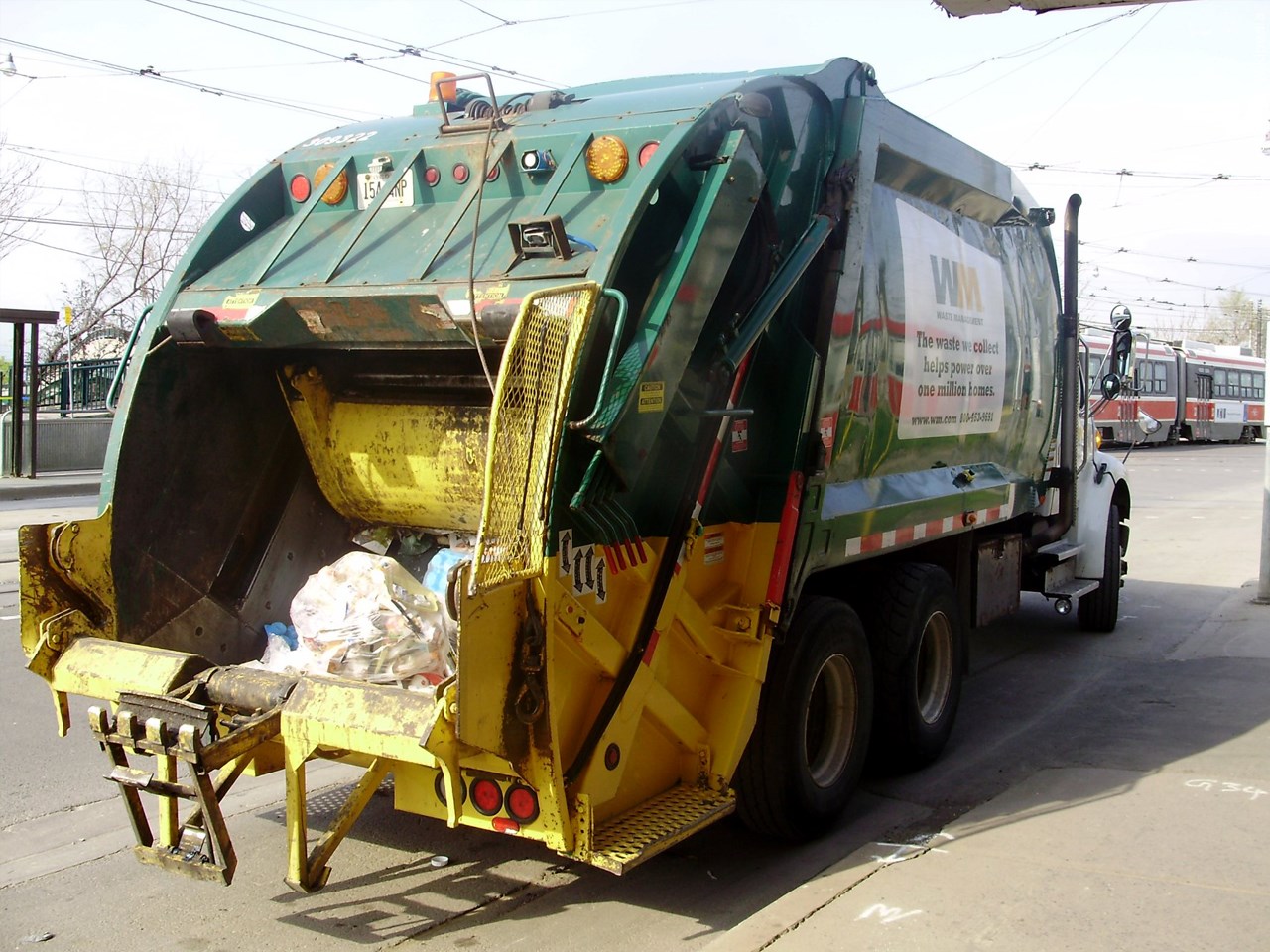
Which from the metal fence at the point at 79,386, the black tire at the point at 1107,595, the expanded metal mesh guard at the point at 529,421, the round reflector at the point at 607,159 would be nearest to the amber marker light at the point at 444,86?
the round reflector at the point at 607,159

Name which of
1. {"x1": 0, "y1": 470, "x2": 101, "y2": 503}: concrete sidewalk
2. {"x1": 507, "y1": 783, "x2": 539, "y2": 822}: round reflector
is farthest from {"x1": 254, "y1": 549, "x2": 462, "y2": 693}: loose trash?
{"x1": 0, "y1": 470, "x2": 101, "y2": 503}: concrete sidewalk

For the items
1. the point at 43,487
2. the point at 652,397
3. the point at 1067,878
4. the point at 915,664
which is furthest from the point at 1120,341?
the point at 43,487

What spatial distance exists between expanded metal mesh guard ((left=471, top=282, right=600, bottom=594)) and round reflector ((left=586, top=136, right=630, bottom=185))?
0.77 meters

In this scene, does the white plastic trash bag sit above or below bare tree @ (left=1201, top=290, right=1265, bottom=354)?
below

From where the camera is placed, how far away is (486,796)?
11.8 ft

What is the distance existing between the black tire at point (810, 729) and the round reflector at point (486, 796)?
1097mm

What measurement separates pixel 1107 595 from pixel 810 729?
4760 millimetres

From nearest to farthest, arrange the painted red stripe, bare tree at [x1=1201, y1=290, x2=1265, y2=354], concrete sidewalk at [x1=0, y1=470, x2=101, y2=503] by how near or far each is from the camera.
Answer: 1. the painted red stripe
2. concrete sidewalk at [x1=0, y1=470, x2=101, y2=503]
3. bare tree at [x1=1201, y1=290, x2=1265, y2=354]

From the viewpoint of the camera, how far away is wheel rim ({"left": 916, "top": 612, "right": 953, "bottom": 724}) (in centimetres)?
564

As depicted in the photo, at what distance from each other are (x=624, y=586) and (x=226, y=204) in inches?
90.6

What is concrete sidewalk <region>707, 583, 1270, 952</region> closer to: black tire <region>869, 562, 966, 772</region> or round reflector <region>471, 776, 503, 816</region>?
black tire <region>869, 562, 966, 772</region>

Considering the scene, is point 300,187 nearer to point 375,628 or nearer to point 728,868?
point 375,628

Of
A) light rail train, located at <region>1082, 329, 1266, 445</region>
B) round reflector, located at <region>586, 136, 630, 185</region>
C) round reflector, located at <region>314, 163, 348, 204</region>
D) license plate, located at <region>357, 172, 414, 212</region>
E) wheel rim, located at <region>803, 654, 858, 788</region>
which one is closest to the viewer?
round reflector, located at <region>586, 136, 630, 185</region>

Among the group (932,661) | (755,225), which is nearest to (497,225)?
(755,225)
